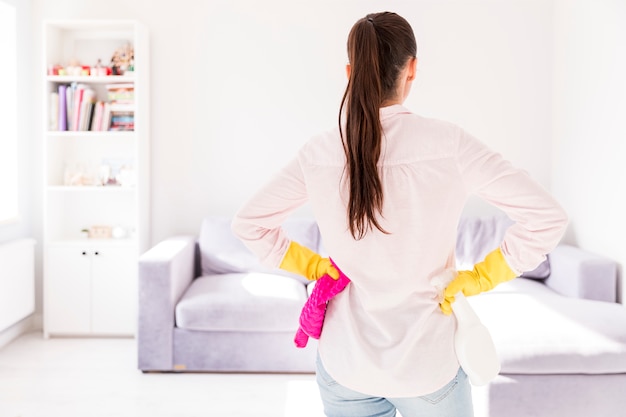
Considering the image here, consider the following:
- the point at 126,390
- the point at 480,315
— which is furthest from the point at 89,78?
Result: the point at 480,315

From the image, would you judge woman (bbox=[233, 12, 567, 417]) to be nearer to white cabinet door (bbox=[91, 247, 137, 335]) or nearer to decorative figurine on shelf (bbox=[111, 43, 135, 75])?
white cabinet door (bbox=[91, 247, 137, 335])

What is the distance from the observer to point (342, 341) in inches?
48.3

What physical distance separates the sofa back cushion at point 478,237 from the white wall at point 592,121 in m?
0.42

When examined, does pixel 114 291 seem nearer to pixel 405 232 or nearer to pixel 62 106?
pixel 62 106

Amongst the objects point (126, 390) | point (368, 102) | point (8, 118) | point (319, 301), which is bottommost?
point (126, 390)

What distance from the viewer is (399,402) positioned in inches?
46.9

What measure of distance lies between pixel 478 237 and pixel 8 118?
9.92 ft

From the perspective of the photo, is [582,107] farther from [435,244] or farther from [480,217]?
[435,244]

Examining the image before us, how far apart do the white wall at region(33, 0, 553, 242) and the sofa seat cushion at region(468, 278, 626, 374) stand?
163cm

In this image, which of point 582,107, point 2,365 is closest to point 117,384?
point 2,365

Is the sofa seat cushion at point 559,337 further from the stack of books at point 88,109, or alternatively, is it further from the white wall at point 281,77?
the stack of books at point 88,109

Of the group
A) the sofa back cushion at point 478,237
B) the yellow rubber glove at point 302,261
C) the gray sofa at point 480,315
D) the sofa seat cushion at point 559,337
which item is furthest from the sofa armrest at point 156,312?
the yellow rubber glove at point 302,261

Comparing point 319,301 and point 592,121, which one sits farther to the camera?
point 592,121

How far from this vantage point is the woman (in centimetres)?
111
